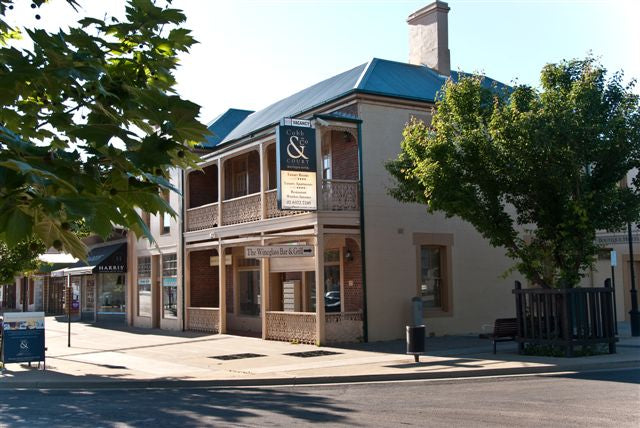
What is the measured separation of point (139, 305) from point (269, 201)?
37.3 ft

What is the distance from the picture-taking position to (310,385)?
496 inches

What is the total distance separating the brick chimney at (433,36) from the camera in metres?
24.3

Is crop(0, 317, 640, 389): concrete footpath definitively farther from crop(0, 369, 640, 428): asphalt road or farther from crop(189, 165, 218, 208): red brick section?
crop(189, 165, 218, 208): red brick section

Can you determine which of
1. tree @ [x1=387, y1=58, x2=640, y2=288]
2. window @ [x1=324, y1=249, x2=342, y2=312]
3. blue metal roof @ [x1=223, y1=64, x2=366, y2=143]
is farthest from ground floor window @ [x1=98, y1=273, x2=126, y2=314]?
tree @ [x1=387, y1=58, x2=640, y2=288]

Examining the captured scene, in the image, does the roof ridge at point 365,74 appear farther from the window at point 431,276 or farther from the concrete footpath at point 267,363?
the concrete footpath at point 267,363

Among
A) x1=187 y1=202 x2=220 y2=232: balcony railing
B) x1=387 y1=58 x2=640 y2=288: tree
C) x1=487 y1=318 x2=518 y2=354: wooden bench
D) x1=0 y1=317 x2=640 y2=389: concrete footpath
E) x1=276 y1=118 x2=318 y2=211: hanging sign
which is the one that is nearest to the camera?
x1=0 y1=317 x2=640 y2=389: concrete footpath

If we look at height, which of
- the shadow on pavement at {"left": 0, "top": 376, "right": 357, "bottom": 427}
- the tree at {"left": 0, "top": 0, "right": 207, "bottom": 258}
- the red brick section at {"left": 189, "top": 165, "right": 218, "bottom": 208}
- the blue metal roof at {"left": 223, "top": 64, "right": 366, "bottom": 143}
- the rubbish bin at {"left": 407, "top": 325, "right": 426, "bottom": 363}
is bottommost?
the shadow on pavement at {"left": 0, "top": 376, "right": 357, "bottom": 427}

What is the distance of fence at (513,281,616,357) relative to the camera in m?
14.4

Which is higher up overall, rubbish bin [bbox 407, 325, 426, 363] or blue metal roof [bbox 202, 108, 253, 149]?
blue metal roof [bbox 202, 108, 253, 149]

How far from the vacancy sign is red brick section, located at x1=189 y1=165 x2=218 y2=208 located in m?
8.14

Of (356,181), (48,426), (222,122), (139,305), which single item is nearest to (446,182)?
(356,181)

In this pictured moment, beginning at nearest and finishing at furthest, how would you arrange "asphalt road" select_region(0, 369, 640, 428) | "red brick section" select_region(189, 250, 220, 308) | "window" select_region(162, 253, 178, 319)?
"asphalt road" select_region(0, 369, 640, 428) → "red brick section" select_region(189, 250, 220, 308) → "window" select_region(162, 253, 178, 319)

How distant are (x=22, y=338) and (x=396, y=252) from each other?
33.8 feet

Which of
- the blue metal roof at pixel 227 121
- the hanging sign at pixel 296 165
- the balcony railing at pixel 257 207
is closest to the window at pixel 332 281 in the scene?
the balcony railing at pixel 257 207
